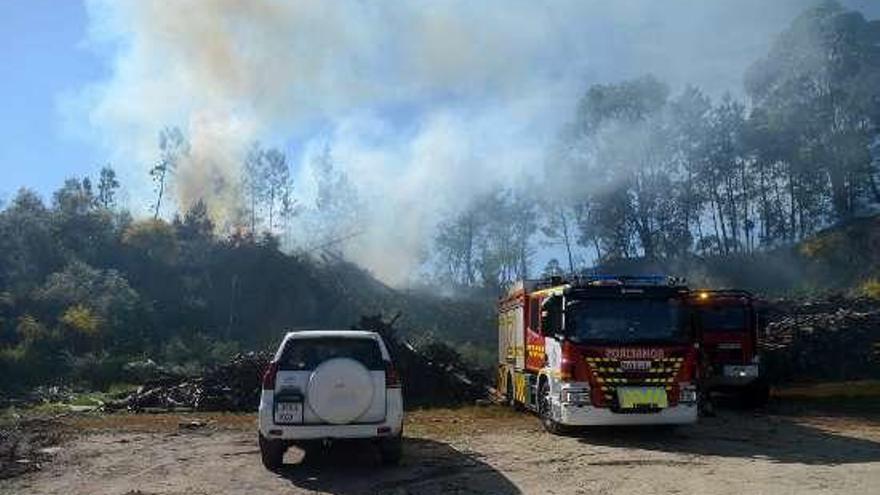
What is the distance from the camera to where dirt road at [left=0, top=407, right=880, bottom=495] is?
10.4m

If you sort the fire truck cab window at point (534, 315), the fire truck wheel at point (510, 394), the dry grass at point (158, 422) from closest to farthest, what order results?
the fire truck cab window at point (534, 315) → the dry grass at point (158, 422) → the fire truck wheel at point (510, 394)

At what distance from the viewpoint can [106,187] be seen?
69.6 metres

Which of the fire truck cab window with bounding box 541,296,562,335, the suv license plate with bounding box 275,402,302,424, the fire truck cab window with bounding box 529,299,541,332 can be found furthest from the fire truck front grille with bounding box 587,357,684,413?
the suv license plate with bounding box 275,402,302,424

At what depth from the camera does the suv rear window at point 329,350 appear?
11.5 m

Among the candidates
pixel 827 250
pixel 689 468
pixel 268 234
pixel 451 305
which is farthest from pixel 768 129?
pixel 689 468

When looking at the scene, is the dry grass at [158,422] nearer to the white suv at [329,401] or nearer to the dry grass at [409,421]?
the dry grass at [409,421]

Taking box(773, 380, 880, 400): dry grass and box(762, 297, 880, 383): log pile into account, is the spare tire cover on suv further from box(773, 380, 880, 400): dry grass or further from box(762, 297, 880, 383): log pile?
box(762, 297, 880, 383): log pile


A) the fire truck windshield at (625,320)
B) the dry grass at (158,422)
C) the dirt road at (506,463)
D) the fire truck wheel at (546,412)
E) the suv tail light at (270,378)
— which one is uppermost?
the fire truck windshield at (625,320)

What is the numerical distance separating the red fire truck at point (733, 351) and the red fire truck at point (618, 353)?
20.7 ft

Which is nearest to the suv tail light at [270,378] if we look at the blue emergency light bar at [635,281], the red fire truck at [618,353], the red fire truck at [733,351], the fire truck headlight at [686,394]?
the red fire truck at [618,353]

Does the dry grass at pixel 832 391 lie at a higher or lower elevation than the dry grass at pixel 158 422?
higher

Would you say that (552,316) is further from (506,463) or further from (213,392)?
(213,392)

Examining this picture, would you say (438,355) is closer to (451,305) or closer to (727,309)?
(727,309)

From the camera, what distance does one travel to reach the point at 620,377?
13891 millimetres
